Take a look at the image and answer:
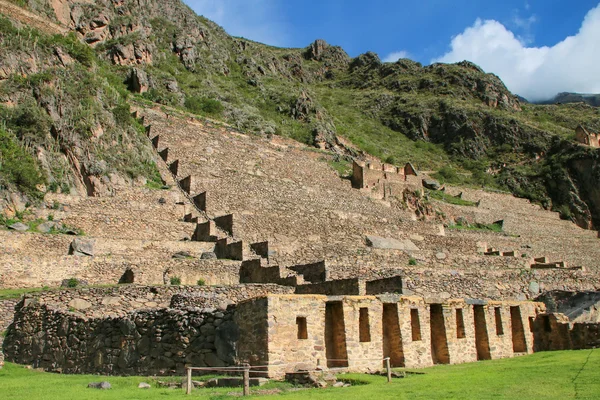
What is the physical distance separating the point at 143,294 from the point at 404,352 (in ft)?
28.5

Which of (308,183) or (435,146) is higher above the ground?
(435,146)

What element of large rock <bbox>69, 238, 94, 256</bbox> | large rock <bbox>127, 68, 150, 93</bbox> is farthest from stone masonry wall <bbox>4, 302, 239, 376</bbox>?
large rock <bbox>127, 68, 150, 93</bbox>

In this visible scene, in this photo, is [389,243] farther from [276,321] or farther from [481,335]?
[276,321]

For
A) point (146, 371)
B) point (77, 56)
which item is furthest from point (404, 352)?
point (77, 56)

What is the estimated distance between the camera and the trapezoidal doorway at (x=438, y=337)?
1486cm

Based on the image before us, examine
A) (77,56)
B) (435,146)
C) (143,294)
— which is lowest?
(143,294)

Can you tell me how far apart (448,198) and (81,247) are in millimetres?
39335

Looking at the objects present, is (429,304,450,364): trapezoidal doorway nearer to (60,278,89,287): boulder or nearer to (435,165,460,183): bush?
(60,278,89,287): boulder

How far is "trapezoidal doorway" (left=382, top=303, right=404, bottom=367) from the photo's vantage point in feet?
45.5

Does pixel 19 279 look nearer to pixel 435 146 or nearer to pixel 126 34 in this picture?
pixel 126 34

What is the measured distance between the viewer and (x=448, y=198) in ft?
179

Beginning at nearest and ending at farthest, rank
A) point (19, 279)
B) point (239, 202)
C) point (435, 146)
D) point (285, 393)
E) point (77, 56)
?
point (285, 393) < point (19, 279) < point (239, 202) < point (77, 56) < point (435, 146)

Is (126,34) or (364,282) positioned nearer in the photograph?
(364,282)

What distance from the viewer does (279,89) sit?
2970 inches
